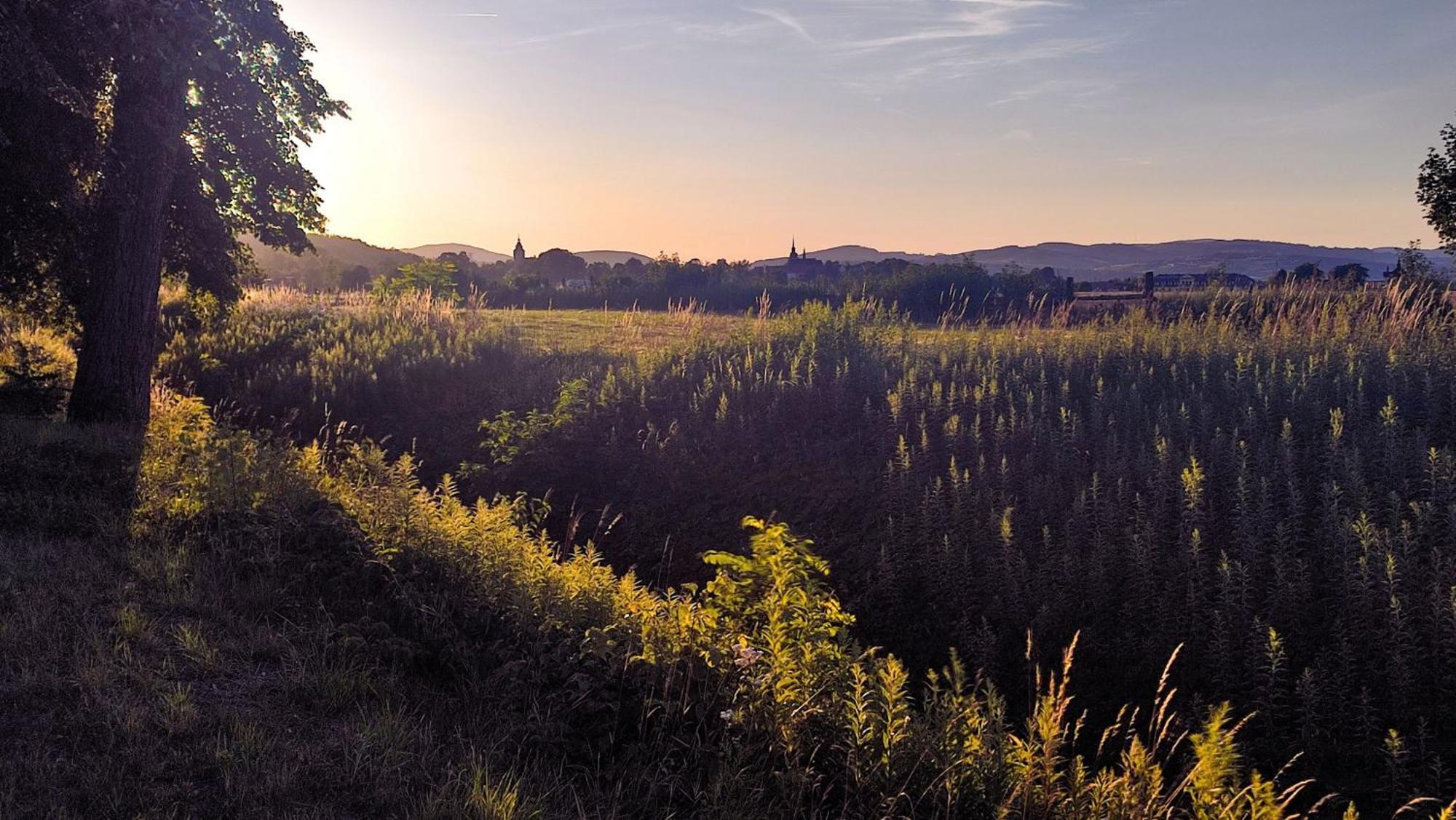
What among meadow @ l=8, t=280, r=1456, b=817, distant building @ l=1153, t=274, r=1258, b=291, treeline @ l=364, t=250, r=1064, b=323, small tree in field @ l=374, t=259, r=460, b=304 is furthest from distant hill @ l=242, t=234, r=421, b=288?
meadow @ l=8, t=280, r=1456, b=817

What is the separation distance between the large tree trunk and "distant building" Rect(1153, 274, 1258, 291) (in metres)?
17.0

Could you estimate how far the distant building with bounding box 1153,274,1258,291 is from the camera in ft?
57.3

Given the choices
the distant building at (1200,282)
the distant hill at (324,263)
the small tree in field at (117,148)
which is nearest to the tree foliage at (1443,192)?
the distant building at (1200,282)

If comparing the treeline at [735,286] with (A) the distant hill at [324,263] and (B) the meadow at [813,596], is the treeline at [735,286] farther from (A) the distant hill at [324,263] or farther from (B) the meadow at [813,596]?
(B) the meadow at [813,596]

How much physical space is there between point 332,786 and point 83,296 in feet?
36.2

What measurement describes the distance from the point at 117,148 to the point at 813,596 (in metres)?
10.1

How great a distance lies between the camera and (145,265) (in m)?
10.7

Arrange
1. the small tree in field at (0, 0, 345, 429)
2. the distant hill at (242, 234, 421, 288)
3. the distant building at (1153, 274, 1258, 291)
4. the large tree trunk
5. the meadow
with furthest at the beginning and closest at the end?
the distant hill at (242, 234, 421, 288) < the distant building at (1153, 274, 1258, 291) < the large tree trunk < the small tree in field at (0, 0, 345, 429) < the meadow

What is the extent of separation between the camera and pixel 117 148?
10.5 meters

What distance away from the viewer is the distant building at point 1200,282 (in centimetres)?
1748

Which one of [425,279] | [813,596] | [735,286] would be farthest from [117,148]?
[735,286]

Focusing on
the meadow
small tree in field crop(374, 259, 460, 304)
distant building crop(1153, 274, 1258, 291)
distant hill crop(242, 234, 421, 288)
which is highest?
distant hill crop(242, 234, 421, 288)

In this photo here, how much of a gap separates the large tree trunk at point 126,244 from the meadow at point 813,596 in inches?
33.7

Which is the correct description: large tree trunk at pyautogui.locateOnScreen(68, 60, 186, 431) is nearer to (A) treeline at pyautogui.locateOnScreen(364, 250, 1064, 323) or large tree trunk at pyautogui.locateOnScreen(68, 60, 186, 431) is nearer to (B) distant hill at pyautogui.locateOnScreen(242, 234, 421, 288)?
(A) treeline at pyautogui.locateOnScreen(364, 250, 1064, 323)
